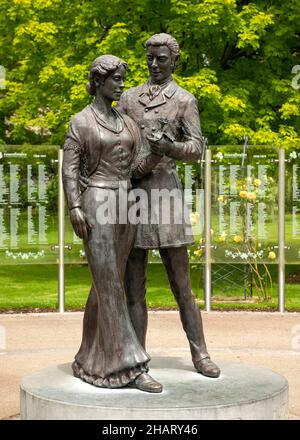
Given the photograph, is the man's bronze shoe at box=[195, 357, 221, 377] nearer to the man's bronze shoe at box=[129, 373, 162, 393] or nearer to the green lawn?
the man's bronze shoe at box=[129, 373, 162, 393]

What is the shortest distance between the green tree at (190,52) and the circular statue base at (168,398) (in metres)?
8.18

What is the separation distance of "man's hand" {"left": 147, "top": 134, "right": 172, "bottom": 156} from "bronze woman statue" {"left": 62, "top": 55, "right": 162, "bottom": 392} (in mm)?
155

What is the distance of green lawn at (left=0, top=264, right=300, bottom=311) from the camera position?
13.2 meters

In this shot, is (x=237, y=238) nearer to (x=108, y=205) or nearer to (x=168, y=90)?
(x=168, y=90)

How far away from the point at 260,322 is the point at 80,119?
6000 millimetres

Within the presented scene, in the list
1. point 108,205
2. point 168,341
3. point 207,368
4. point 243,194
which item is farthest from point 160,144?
point 243,194

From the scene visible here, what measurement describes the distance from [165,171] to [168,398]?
173cm

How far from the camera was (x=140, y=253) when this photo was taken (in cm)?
701

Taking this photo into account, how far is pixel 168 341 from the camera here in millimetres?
10406

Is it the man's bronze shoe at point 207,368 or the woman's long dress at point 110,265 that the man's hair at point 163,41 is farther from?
the man's bronze shoe at point 207,368

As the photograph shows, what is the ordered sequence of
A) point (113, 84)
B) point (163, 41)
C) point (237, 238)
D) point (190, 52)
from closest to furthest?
point (113, 84) < point (163, 41) < point (237, 238) < point (190, 52)

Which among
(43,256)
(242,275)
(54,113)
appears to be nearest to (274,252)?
(242,275)

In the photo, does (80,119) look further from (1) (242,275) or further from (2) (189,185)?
(1) (242,275)

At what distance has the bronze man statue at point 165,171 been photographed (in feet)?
22.4
